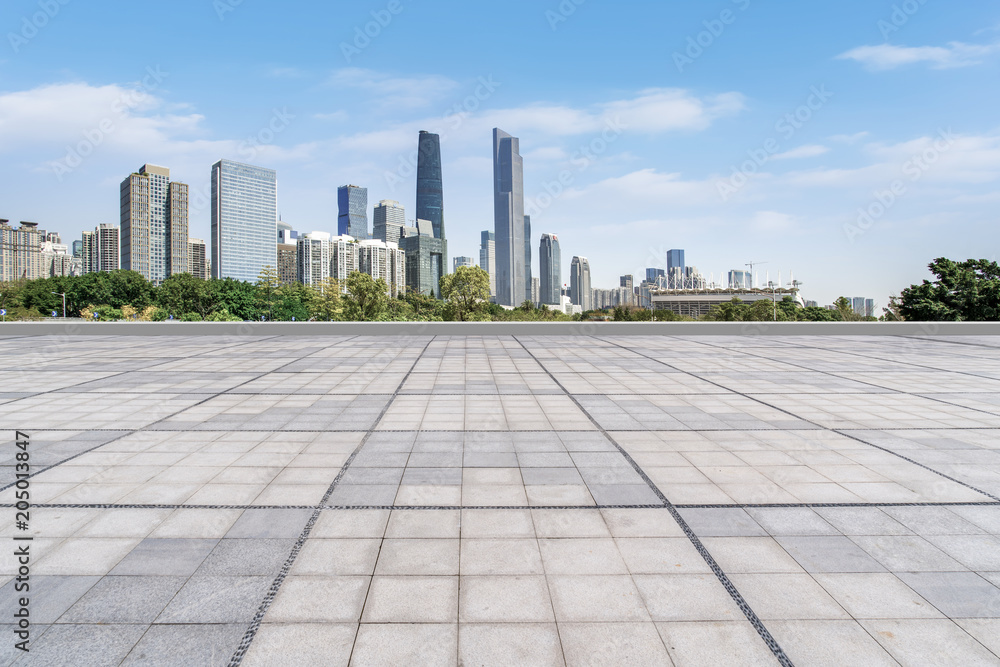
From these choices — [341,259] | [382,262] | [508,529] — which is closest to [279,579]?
[508,529]

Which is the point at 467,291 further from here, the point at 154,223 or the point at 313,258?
the point at 154,223

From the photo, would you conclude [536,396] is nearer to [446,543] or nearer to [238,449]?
[238,449]

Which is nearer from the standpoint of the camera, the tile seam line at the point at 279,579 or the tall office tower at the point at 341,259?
the tile seam line at the point at 279,579

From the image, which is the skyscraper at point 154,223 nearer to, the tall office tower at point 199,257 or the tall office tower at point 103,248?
the tall office tower at point 103,248

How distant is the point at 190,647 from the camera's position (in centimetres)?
246

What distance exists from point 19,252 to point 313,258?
9499 centimetres

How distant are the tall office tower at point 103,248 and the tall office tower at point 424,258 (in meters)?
80.2

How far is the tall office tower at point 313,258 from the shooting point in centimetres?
12875

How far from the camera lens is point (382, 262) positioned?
4739 inches

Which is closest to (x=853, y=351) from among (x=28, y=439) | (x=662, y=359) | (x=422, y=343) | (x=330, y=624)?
(x=662, y=359)

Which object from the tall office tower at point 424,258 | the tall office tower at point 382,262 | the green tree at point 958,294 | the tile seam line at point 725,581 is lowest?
the tile seam line at point 725,581

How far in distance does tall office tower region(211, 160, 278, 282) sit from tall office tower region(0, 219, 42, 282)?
47929 millimetres

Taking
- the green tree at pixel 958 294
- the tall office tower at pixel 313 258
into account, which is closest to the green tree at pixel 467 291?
the green tree at pixel 958 294

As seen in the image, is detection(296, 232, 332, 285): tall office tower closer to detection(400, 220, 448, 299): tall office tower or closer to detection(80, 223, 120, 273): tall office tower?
detection(400, 220, 448, 299): tall office tower
